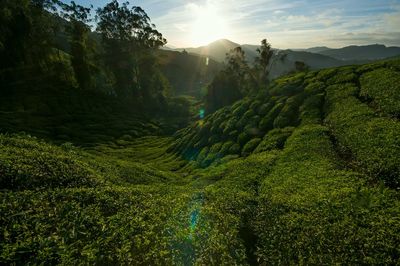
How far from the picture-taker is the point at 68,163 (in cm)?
2998

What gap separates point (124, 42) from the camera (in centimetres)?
12862

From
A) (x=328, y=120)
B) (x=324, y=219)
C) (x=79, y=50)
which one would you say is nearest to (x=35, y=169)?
(x=324, y=219)

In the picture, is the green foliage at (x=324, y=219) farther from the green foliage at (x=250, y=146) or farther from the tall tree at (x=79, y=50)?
the tall tree at (x=79, y=50)

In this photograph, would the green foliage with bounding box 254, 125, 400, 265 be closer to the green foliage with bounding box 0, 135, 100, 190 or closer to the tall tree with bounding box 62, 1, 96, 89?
the green foliage with bounding box 0, 135, 100, 190

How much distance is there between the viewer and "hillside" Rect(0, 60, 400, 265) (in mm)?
17375

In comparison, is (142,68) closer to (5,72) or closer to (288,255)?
(5,72)

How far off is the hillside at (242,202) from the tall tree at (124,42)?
94.5 meters

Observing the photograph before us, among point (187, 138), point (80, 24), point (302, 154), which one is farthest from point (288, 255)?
point (80, 24)

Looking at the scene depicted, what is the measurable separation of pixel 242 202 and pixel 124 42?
117 meters

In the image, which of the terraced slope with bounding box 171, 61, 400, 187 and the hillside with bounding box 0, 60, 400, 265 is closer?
the hillside with bounding box 0, 60, 400, 265

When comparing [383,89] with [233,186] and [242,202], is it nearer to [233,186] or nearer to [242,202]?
[233,186]

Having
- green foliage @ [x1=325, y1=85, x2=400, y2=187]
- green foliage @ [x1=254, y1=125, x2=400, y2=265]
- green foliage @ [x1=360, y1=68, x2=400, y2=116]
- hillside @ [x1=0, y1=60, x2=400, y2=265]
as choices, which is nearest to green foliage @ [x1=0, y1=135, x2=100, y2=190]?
hillside @ [x1=0, y1=60, x2=400, y2=265]

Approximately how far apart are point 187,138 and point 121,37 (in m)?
78.7

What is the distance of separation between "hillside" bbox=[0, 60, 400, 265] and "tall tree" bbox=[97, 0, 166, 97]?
94.5 meters
